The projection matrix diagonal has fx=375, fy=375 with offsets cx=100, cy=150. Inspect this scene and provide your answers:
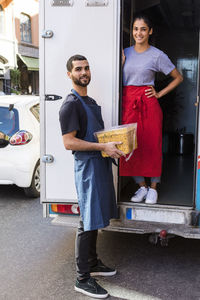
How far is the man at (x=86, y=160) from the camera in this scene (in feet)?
10.1

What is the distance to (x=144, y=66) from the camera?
3.80 m

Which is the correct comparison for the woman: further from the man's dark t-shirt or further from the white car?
the white car

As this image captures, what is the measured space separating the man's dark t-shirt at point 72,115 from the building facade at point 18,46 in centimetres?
1959

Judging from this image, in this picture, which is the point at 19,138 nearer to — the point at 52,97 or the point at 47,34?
the point at 52,97

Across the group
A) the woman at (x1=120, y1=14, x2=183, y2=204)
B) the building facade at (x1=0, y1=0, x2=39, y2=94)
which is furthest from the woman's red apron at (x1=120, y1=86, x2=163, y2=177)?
the building facade at (x1=0, y1=0, x2=39, y2=94)

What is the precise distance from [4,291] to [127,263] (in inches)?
A: 49.4

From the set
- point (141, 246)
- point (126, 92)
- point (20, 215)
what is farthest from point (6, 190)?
point (126, 92)

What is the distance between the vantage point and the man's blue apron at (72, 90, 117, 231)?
3.14 meters

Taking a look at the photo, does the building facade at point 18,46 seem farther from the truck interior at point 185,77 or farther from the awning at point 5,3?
the truck interior at point 185,77

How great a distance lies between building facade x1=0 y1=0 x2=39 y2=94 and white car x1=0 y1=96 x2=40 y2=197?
1649 cm

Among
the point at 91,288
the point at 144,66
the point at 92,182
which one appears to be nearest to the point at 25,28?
the point at 144,66

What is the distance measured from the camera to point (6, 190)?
6.82m

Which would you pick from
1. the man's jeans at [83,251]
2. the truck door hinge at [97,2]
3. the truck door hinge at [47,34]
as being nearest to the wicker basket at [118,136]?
the man's jeans at [83,251]

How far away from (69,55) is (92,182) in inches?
46.7
